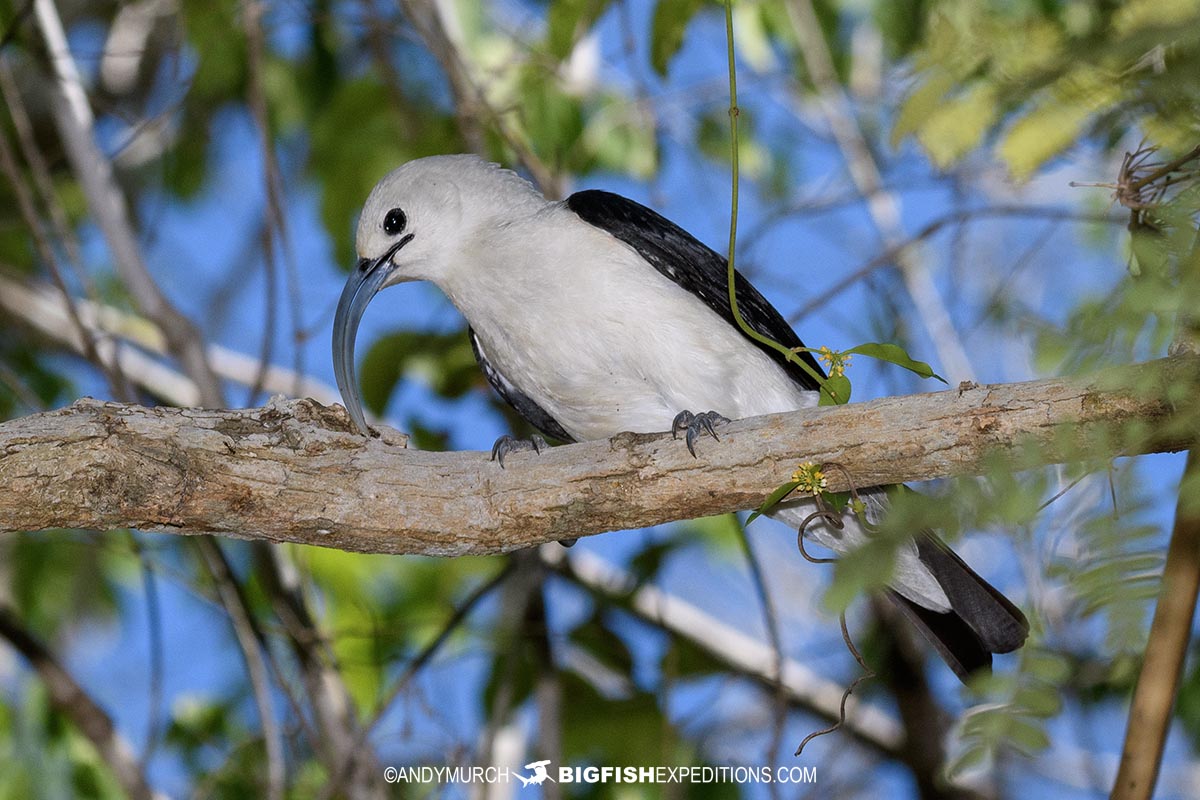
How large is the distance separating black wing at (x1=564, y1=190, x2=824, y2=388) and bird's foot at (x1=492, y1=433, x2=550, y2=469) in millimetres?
629

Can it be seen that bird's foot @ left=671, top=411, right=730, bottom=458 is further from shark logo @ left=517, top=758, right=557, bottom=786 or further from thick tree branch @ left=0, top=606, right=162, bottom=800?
thick tree branch @ left=0, top=606, right=162, bottom=800

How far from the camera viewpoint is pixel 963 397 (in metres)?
2.59

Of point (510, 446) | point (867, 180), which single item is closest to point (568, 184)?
point (867, 180)

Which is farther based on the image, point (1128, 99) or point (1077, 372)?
point (1128, 99)

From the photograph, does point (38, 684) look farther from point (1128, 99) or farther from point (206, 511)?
point (1128, 99)

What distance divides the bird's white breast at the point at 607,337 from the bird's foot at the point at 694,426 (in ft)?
1.26

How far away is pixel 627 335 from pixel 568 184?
2238mm

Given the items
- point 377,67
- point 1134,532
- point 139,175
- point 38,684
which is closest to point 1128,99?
point 1134,532

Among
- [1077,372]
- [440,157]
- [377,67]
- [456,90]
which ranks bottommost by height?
[1077,372]

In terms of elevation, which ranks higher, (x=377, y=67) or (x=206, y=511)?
(x=377, y=67)

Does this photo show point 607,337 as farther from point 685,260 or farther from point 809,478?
point 809,478

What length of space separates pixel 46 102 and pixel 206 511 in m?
3.93

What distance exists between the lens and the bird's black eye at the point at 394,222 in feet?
13.0

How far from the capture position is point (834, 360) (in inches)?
105
